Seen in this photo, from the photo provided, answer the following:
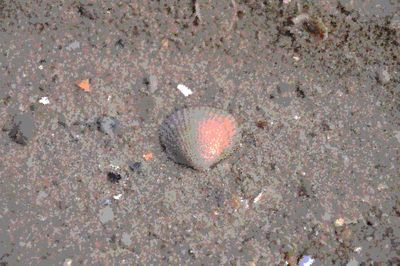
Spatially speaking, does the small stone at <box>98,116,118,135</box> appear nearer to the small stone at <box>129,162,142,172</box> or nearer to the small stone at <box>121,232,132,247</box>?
the small stone at <box>129,162,142,172</box>

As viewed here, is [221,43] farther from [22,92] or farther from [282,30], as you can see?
[22,92]

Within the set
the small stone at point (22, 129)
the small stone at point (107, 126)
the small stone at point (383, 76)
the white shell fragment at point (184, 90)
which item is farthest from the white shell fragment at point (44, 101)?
the small stone at point (383, 76)

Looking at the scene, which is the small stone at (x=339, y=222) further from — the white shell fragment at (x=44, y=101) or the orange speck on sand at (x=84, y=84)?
the white shell fragment at (x=44, y=101)

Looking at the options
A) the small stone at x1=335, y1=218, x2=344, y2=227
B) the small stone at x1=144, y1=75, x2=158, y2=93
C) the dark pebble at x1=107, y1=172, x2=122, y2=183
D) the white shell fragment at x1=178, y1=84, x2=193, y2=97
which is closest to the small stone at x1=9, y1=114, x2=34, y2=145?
the dark pebble at x1=107, y1=172, x2=122, y2=183

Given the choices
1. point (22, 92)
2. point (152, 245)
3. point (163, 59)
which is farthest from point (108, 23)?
point (152, 245)

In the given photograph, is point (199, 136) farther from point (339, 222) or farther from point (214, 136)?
point (339, 222)
